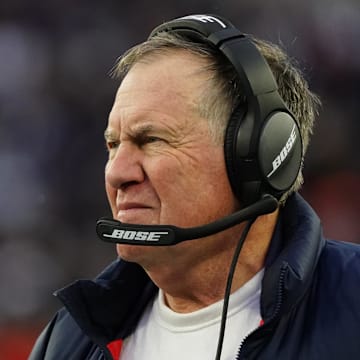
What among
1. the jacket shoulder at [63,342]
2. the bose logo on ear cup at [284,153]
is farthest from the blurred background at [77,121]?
the bose logo on ear cup at [284,153]

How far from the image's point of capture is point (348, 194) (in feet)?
12.0

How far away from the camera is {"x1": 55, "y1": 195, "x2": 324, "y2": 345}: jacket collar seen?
1.31 metres

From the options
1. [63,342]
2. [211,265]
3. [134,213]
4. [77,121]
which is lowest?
[77,121]

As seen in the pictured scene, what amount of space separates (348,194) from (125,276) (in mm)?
2209

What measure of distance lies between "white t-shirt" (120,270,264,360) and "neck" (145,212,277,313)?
20 mm

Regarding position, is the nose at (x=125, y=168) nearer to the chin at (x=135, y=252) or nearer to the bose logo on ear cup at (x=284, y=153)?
the chin at (x=135, y=252)

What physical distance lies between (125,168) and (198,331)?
0.30 metres

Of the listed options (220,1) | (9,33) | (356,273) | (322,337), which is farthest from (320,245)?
(9,33)

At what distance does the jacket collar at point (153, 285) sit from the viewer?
1.31 meters

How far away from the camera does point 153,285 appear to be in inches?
63.4

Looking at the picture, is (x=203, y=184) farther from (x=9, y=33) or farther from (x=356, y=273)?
(x=9, y=33)

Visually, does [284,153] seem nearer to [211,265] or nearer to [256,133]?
[256,133]

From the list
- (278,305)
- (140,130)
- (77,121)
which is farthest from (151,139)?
(77,121)

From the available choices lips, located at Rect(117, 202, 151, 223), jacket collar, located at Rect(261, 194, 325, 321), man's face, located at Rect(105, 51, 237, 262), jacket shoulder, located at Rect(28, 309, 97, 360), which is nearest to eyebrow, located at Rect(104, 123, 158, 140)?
man's face, located at Rect(105, 51, 237, 262)
